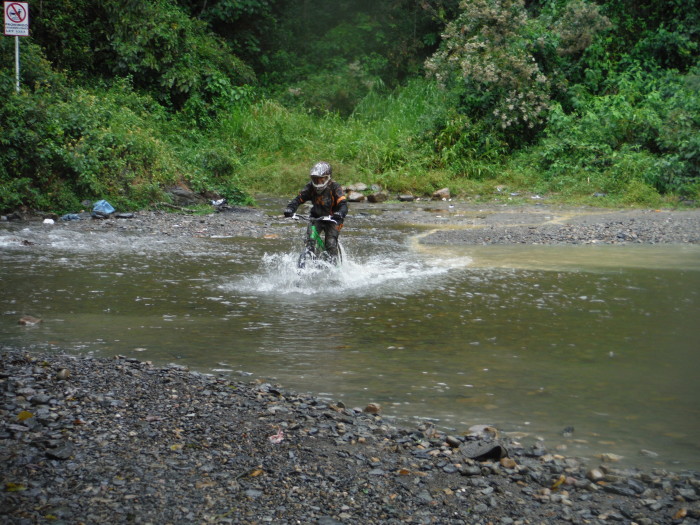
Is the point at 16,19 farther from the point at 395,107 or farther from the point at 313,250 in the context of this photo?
the point at 395,107

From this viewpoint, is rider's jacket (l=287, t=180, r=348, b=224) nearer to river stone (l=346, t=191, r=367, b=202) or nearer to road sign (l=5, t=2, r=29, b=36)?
river stone (l=346, t=191, r=367, b=202)

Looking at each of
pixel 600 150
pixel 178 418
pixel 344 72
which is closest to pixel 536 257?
pixel 178 418

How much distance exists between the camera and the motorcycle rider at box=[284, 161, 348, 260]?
950 centimetres

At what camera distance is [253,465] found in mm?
3906

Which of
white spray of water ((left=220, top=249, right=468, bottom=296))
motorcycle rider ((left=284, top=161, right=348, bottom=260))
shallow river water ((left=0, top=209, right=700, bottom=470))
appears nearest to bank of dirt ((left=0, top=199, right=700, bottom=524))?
shallow river water ((left=0, top=209, right=700, bottom=470))

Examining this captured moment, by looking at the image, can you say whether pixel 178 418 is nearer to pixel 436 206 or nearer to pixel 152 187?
pixel 152 187

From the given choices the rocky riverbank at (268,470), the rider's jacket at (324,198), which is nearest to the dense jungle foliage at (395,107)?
the rider's jacket at (324,198)

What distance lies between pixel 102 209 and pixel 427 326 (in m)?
9.50

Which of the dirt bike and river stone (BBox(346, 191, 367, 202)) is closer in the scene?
the dirt bike

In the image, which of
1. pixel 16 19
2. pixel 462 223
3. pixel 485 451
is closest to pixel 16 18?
pixel 16 19

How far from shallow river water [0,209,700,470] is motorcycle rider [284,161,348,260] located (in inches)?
18.5

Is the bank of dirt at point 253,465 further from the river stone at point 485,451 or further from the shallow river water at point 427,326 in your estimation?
the shallow river water at point 427,326

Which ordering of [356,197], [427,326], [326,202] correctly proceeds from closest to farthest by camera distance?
[427,326] → [326,202] → [356,197]

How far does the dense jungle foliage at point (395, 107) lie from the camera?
17.7 meters
